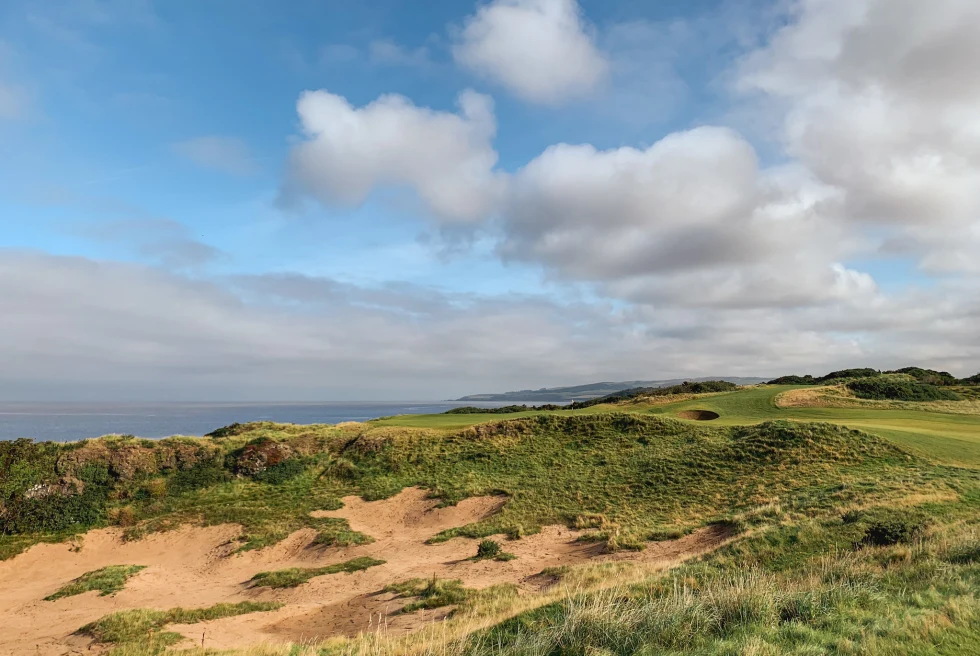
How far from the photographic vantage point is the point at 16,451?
24906 millimetres

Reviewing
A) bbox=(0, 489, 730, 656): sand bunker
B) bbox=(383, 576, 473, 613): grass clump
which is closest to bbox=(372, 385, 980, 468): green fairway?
bbox=(0, 489, 730, 656): sand bunker

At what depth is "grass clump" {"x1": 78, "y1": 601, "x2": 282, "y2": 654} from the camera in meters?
10.9

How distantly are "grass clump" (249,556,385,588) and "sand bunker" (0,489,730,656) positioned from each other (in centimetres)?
35

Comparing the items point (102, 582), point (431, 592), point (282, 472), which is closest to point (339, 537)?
point (102, 582)

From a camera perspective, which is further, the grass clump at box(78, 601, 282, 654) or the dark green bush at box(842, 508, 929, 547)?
the dark green bush at box(842, 508, 929, 547)

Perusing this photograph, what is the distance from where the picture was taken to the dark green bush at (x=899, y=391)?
4166 cm

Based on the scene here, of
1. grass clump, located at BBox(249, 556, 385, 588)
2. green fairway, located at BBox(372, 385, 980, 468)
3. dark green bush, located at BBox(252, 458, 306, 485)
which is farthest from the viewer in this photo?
dark green bush, located at BBox(252, 458, 306, 485)

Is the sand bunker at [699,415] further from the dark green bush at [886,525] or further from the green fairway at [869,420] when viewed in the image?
the dark green bush at [886,525]

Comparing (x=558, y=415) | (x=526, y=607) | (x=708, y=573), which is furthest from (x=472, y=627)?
(x=558, y=415)

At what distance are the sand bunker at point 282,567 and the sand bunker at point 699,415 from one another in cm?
2290

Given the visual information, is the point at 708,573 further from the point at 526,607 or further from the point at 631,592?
the point at 526,607

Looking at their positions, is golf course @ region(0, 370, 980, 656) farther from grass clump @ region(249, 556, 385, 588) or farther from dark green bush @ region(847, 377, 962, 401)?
dark green bush @ region(847, 377, 962, 401)

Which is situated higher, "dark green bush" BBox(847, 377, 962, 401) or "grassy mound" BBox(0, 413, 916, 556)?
"dark green bush" BBox(847, 377, 962, 401)

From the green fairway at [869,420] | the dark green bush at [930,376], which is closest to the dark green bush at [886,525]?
the green fairway at [869,420]
